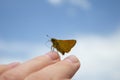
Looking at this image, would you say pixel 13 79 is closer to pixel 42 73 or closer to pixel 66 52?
pixel 42 73

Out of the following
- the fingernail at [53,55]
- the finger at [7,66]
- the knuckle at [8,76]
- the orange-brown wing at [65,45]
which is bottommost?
the knuckle at [8,76]

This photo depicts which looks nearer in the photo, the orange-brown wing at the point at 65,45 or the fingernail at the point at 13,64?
the fingernail at the point at 13,64

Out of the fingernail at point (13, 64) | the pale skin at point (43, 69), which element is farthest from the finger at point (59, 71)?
the fingernail at point (13, 64)

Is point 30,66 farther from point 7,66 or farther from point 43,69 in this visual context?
point 7,66

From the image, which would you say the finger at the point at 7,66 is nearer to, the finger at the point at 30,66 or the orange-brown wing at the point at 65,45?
the finger at the point at 30,66

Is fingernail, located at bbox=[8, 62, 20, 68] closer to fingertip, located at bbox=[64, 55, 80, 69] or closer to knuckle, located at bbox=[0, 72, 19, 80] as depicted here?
knuckle, located at bbox=[0, 72, 19, 80]

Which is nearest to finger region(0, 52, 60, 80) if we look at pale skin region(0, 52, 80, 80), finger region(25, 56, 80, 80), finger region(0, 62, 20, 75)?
pale skin region(0, 52, 80, 80)

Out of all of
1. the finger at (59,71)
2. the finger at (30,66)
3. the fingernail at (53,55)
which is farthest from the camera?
the fingernail at (53,55)

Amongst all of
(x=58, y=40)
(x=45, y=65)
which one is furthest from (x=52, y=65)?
(x=58, y=40)

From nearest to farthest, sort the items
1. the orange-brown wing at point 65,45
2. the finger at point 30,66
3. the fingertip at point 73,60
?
the finger at point 30,66 → the fingertip at point 73,60 → the orange-brown wing at point 65,45
